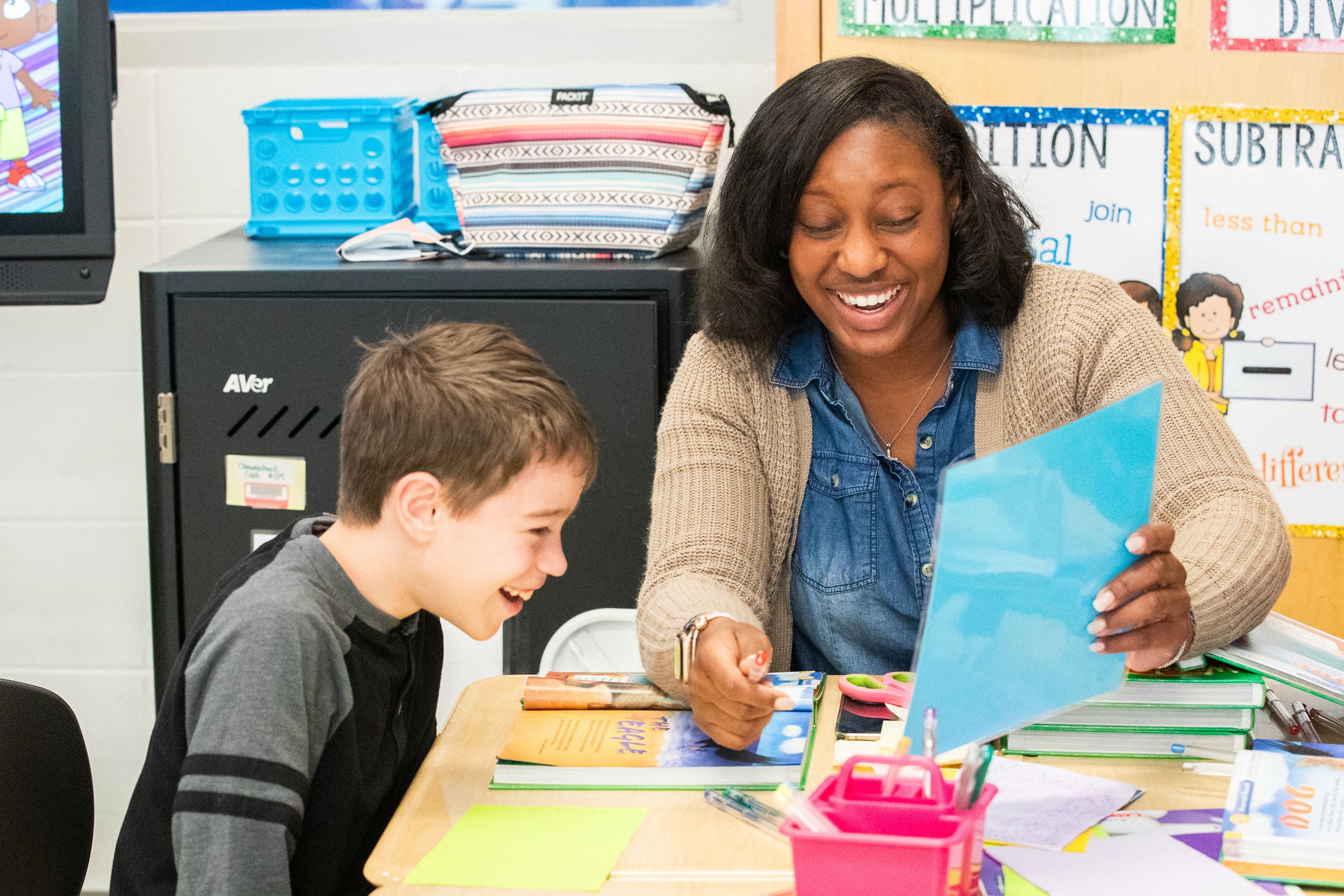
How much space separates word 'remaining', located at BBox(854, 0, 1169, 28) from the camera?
1.87 meters

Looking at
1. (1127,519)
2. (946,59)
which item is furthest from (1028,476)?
Answer: (946,59)

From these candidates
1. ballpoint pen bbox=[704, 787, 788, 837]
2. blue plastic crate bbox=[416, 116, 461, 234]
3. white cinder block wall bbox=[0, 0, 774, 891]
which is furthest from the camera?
white cinder block wall bbox=[0, 0, 774, 891]

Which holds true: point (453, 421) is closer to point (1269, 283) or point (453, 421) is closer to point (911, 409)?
point (911, 409)

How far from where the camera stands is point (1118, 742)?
1.10m

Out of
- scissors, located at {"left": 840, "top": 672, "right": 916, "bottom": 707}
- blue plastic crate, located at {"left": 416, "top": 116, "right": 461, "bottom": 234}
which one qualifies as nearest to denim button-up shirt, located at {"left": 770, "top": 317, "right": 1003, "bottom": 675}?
scissors, located at {"left": 840, "top": 672, "right": 916, "bottom": 707}

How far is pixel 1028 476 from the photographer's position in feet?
2.76

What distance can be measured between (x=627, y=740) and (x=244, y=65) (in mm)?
1732

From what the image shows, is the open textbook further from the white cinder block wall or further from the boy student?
the white cinder block wall

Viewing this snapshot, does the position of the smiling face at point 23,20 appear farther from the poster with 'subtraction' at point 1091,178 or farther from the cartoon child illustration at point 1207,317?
the cartoon child illustration at point 1207,317

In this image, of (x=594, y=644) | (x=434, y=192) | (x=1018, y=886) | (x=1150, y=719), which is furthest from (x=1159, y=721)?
(x=434, y=192)

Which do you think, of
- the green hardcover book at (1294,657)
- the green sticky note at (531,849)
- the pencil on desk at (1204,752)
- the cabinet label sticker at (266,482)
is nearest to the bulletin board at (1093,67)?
the green hardcover book at (1294,657)

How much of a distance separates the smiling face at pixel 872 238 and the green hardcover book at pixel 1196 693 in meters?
0.49

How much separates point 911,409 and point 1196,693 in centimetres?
52

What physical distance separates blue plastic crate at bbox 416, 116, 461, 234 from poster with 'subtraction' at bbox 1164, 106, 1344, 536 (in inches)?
45.2
